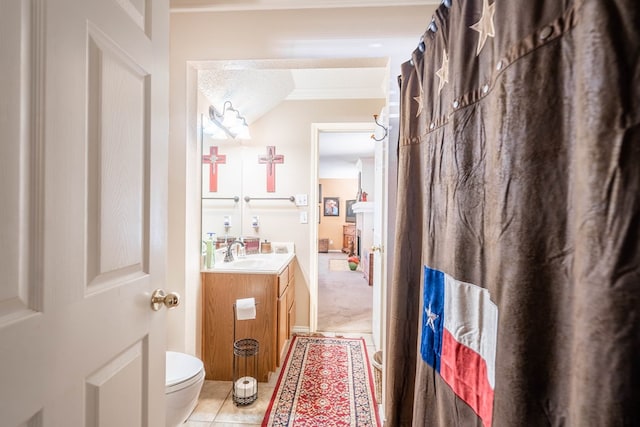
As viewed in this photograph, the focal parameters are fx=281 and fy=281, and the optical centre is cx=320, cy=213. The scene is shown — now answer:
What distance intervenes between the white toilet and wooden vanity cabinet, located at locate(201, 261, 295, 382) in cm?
53

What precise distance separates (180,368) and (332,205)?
23.5ft

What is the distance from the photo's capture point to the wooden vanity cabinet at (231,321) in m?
2.03

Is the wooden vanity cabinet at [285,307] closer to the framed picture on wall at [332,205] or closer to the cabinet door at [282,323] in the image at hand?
the cabinet door at [282,323]

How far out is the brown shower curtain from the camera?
0.36 metres

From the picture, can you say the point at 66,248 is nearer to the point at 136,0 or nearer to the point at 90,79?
the point at 90,79

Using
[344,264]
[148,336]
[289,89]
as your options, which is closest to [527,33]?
[148,336]

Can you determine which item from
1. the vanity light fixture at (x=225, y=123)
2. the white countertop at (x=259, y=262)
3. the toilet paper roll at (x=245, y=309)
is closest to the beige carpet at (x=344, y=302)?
the white countertop at (x=259, y=262)

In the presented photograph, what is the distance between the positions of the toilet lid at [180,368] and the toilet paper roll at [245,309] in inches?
16.3

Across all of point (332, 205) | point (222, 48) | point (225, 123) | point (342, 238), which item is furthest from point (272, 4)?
point (342, 238)

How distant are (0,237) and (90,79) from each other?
0.39 meters

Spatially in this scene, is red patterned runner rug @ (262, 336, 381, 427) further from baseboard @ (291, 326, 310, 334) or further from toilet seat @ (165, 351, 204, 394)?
toilet seat @ (165, 351, 204, 394)

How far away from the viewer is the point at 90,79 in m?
0.64

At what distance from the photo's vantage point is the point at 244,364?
204 cm

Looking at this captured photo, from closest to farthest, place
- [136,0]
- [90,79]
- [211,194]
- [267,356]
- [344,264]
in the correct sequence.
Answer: [90,79] < [136,0] < [267,356] < [211,194] < [344,264]
